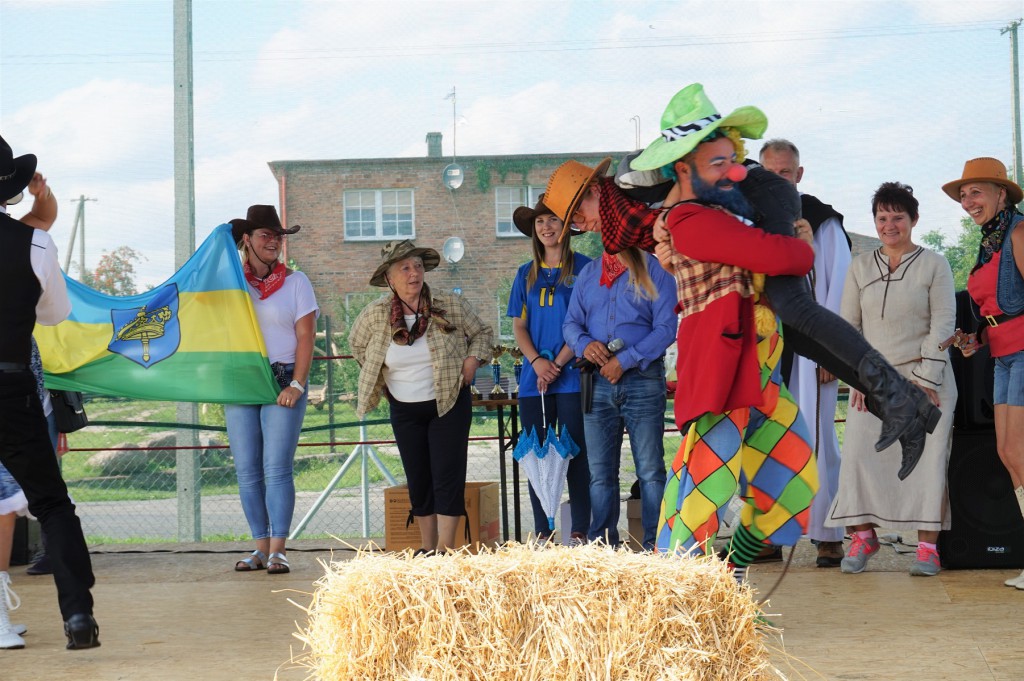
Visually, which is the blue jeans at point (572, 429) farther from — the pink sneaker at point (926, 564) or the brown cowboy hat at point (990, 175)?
the brown cowboy hat at point (990, 175)

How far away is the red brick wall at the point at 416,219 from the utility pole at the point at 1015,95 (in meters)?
4.80

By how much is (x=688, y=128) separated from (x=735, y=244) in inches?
15.9

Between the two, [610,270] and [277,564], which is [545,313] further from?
[277,564]

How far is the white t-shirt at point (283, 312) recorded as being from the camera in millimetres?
5699

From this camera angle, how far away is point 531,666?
2146 mm

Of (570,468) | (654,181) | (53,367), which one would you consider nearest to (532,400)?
(570,468)

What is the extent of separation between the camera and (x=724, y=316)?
299 cm

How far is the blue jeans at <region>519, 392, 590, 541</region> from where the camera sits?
17.4 feet

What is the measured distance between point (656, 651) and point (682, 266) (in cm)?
128

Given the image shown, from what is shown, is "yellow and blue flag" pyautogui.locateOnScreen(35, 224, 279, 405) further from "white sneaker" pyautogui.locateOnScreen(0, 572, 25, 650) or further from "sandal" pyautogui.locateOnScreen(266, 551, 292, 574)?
"white sneaker" pyautogui.locateOnScreen(0, 572, 25, 650)

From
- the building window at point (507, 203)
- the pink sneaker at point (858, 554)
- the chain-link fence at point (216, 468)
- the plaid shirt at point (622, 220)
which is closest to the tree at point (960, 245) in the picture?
the chain-link fence at point (216, 468)

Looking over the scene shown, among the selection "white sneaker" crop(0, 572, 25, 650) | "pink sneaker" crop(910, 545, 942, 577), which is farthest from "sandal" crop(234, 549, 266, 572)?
"pink sneaker" crop(910, 545, 942, 577)

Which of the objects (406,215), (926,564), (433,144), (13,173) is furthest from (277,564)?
(406,215)

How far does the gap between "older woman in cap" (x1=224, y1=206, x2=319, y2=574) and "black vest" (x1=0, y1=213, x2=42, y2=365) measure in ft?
6.38
